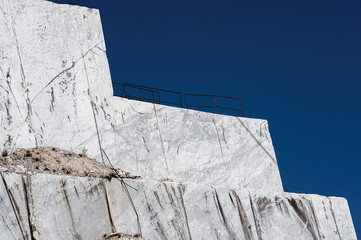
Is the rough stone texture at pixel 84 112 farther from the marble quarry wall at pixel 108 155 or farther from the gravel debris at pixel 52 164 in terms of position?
the gravel debris at pixel 52 164

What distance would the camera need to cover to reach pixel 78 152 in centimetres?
1791

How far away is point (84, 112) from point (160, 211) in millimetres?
3516

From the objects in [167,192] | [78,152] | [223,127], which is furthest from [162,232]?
[223,127]

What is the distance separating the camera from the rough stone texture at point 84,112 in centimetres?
1748

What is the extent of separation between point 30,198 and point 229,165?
8.47 m

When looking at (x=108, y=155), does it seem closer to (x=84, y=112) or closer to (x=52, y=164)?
(x=84, y=112)

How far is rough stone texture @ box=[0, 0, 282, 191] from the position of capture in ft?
57.4

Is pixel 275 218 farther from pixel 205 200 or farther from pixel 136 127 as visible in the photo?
pixel 136 127

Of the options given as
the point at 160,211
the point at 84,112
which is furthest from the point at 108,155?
the point at 160,211

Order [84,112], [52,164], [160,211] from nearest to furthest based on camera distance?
1. [52,164]
2. [160,211]
3. [84,112]

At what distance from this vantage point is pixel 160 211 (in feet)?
56.0

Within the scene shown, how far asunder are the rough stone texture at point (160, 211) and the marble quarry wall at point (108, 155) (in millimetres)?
27

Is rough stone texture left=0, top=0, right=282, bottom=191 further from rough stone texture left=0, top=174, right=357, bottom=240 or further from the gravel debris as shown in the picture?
rough stone texture left=0, top=174, right=357, bottom=240

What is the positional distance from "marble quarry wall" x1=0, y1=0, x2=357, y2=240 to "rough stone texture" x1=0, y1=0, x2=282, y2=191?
0.03 meters
